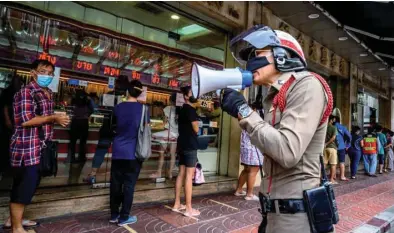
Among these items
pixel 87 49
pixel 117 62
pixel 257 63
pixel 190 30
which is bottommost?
pixel 257 63

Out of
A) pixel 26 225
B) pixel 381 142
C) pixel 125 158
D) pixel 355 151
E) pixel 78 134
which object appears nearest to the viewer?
pixel 26 225

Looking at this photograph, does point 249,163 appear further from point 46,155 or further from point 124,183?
point 46,155

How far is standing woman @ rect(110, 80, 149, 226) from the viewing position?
3688mm

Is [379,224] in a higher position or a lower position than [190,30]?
lower

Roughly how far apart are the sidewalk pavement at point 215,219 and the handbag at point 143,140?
3.21 ft

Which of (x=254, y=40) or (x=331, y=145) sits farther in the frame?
(x=331, y=145)

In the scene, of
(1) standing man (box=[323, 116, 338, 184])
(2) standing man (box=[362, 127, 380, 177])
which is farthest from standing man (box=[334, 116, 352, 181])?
(2) standing man (box=[362, 127, 380, 177])

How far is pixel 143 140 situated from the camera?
3791 millimetres

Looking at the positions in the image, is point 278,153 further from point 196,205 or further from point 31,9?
point 31,9

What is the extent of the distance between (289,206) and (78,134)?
16.5ft

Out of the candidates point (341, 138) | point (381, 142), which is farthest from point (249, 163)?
point (381, 142)

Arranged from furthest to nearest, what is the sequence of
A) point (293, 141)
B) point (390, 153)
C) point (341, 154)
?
1. point (390, 153)
2. point (341, 154)
3. point (293, 141)

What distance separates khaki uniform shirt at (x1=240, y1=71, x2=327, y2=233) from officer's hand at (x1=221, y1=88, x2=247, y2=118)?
0.08 meters

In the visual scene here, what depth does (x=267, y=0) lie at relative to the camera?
6.30 metres
